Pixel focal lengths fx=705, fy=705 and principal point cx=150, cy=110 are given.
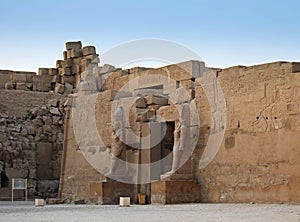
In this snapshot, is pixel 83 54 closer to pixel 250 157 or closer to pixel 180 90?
pixel 180 90

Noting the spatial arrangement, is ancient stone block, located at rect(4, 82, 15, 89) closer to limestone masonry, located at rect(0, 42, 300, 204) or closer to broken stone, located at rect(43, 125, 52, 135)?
broken stone, located at rect(43, 125, 52, 135)

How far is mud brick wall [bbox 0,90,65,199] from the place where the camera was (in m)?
22.4

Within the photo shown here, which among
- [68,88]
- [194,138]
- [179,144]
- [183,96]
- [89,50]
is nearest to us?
[179,144]

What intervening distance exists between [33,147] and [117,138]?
838cm

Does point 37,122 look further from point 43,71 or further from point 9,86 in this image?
point 43,71

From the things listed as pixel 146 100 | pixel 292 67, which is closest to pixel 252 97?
pixel 292 67

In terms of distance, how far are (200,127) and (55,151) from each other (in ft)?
35.2

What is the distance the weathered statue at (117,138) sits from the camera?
52.1ft

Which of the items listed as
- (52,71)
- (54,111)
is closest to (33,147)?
(54,111)

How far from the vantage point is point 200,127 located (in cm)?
1477

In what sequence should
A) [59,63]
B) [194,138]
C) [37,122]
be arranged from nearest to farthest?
[194,138], [37,122], [59,63]

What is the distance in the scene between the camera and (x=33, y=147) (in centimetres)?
2372

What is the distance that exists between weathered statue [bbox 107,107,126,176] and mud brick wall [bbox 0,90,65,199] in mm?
6423

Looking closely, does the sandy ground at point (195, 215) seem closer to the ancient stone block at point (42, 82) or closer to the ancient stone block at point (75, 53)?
the ancient stone block at point (42, 82)
